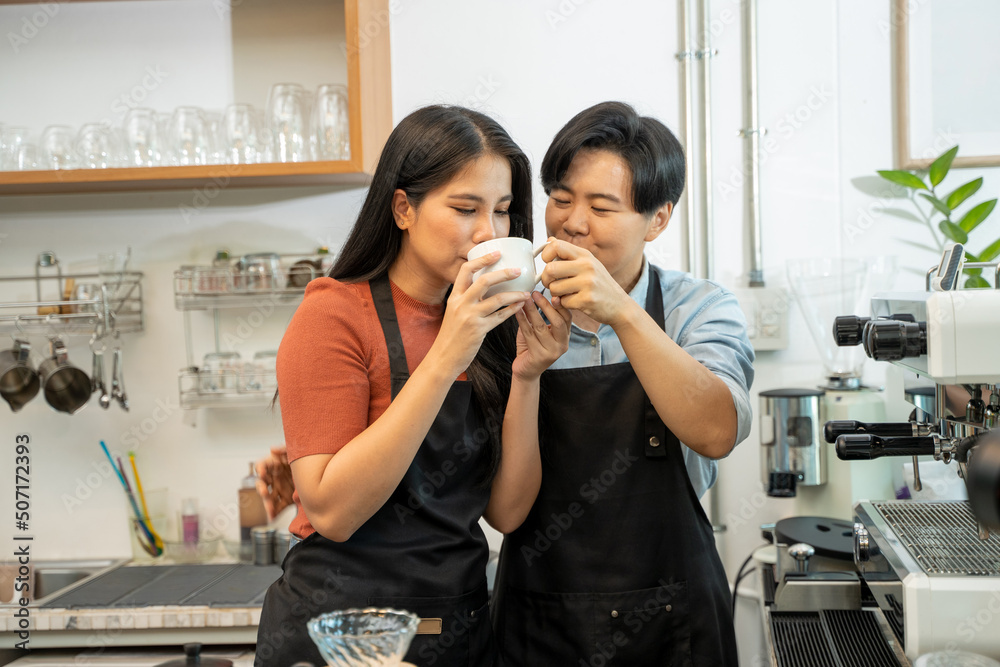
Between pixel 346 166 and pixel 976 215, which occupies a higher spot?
pixel 346 166

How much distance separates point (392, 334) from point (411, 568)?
326 millimetres

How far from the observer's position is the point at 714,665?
4.23ft

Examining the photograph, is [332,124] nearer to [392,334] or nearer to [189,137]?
[189,137]

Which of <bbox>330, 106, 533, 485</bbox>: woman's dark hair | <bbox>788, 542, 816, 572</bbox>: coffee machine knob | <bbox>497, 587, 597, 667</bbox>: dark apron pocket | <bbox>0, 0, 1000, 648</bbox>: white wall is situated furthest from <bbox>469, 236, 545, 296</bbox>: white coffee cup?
A: <bbox>0, 0, 1000, 648</bbox>: white wall

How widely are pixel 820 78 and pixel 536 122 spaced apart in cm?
77

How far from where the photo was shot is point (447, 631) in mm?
1108

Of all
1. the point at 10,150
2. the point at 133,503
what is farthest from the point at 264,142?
the point at 133,503

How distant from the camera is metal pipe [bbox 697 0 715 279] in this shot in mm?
2166

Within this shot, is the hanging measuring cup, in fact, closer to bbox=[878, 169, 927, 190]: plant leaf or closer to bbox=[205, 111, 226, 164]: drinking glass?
bbox=[205, 111, 226, 164]: drinking glass

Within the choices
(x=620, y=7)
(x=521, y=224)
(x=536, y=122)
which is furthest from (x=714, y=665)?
(x=620, y=7)

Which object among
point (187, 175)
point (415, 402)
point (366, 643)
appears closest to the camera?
point (366, 643)

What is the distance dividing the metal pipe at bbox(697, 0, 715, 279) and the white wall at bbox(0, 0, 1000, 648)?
1.3 inches

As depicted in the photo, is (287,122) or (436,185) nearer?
(436,185)

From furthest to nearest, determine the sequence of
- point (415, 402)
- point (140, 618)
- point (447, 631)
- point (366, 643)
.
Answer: point (140, 618), point (447, 631), point (415, 402), point (366, 643)
